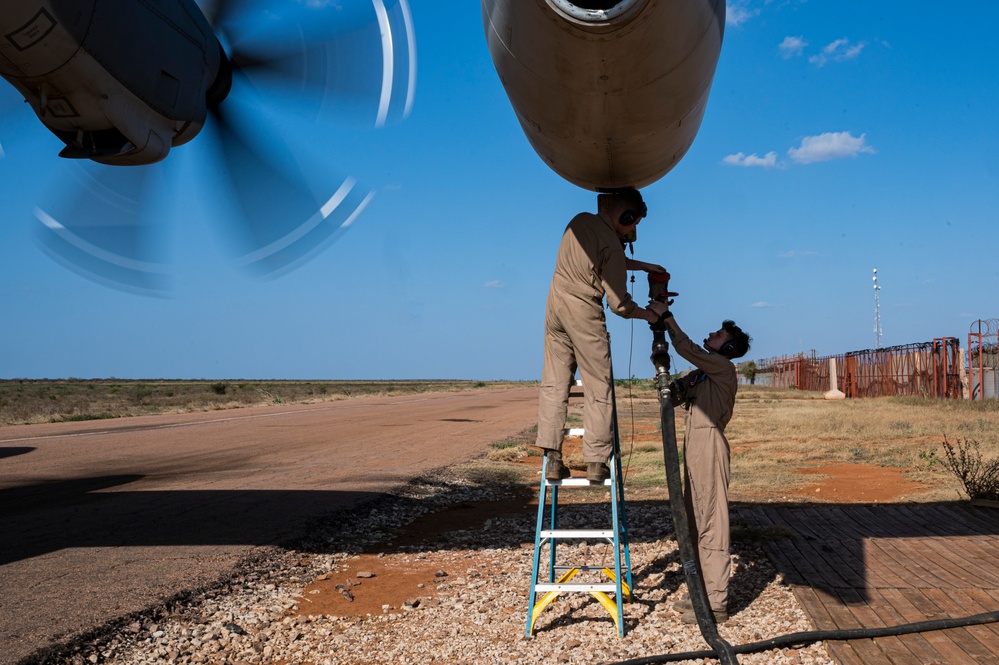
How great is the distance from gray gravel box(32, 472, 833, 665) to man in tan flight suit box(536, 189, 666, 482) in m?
1.08

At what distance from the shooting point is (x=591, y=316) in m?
5.00

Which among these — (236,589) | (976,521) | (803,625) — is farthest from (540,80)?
(976,521)

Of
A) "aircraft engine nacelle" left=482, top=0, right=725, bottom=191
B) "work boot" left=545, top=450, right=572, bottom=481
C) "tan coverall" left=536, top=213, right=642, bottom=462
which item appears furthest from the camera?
"work boot" left=545, top=450, right=572, bottom=481

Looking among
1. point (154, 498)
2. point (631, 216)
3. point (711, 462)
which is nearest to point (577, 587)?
point (711, 462)

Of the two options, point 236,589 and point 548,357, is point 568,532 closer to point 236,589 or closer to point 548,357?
point 548,357

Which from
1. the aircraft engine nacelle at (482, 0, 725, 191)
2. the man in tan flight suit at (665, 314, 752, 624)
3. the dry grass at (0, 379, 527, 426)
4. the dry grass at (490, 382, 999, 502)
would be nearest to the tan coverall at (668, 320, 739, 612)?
the man in tan flight suit at (665, 314, 752, 624)

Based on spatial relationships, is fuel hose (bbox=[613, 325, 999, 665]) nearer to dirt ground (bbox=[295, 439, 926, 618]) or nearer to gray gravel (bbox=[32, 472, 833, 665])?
gray gravel (bbox=[32, 472, 833, 665])

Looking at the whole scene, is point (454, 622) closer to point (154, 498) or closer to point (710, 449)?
point (710, 449)

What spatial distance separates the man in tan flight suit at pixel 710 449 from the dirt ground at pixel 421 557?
83.4 inches

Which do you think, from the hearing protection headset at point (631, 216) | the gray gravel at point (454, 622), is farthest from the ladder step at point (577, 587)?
the hearing protection headset at point (631, 216)

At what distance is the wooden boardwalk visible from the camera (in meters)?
4.47

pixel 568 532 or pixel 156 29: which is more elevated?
pixel 156 29

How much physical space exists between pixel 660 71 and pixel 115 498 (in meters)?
9.64

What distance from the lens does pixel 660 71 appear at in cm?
326
